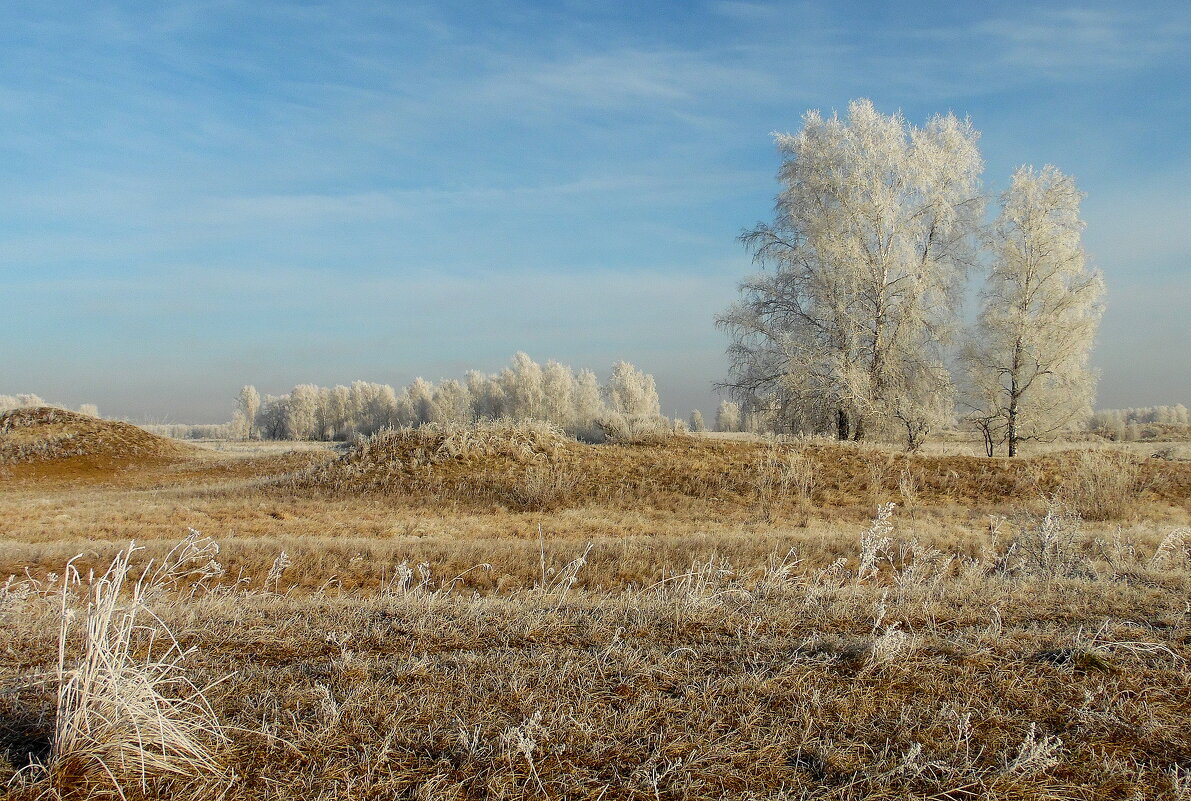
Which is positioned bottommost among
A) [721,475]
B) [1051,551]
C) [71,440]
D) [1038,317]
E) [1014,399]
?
[71,440]

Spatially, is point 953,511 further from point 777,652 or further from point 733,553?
point 777,652

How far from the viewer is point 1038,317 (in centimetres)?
2423

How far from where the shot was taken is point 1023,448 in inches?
1040

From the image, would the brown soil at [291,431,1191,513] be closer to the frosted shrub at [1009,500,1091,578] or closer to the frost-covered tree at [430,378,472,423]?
the frosted shrub at [1009,500,1091,578]

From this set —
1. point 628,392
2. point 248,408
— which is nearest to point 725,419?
point 628,392

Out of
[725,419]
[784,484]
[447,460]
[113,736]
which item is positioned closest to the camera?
[113,736]

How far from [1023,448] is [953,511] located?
16.3 meters

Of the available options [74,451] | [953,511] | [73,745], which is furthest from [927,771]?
[74,451]

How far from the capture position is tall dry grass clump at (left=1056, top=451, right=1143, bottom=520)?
475 inches

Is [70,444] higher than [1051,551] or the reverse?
the reverse

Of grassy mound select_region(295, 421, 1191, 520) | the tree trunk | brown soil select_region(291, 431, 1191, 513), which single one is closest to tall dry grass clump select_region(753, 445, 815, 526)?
grassy mound select_region(295, 421, 1191, 520)

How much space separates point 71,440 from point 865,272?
31773 millimetres

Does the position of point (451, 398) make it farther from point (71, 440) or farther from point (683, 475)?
point (683, 475)

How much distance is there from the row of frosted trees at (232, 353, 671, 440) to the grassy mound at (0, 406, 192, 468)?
65.5 ft
